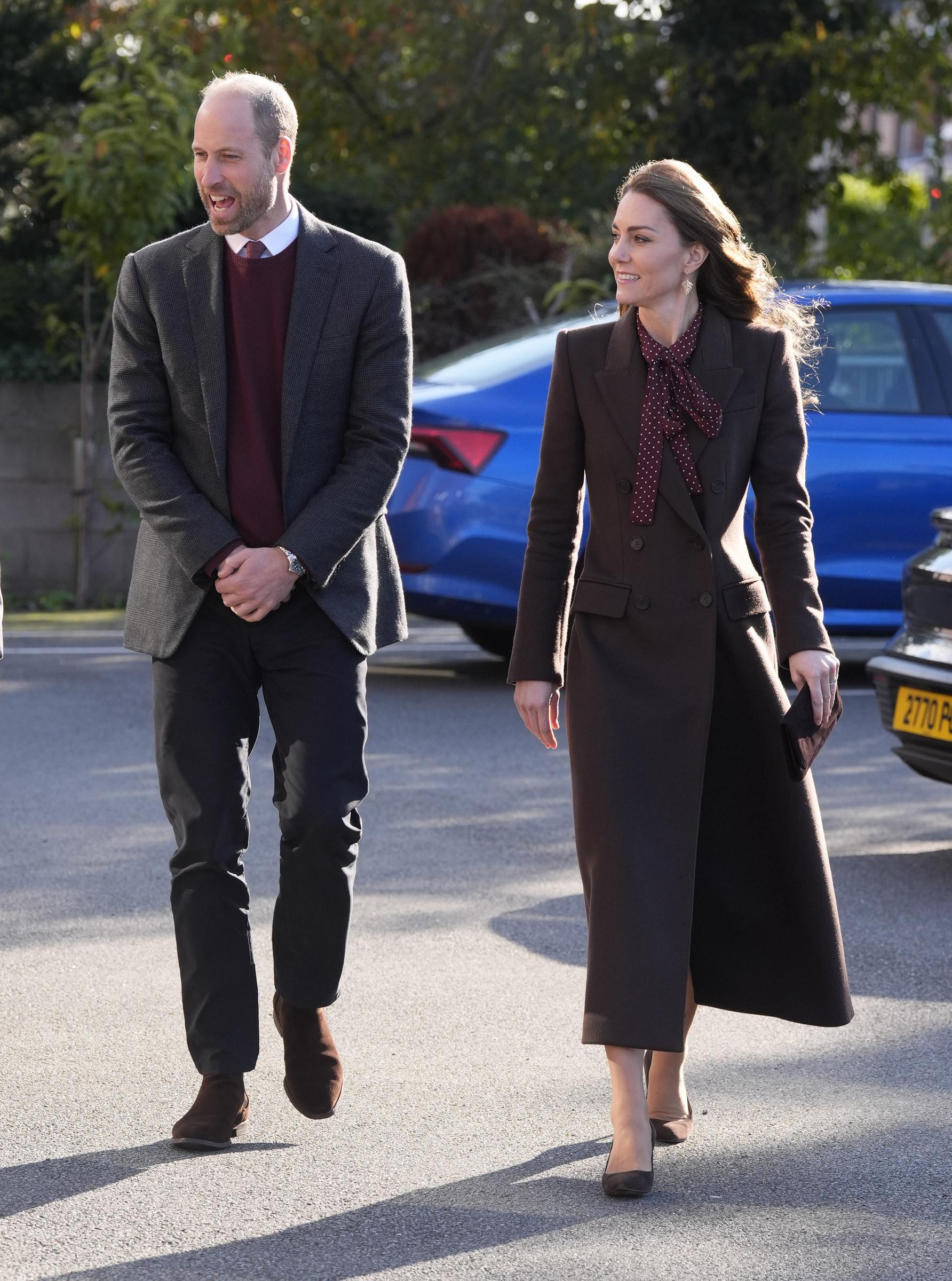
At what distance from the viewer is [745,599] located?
150 inches

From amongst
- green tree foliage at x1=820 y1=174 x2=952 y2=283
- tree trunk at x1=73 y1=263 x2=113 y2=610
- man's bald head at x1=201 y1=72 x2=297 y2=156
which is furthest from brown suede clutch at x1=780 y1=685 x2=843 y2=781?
green tree foliage at x1=820 y1=174 x2=952 y2=283

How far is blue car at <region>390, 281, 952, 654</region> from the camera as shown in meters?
8.99

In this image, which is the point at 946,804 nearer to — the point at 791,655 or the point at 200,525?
the point at 791,655

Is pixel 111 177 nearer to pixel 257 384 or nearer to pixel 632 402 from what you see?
pixel 257 384

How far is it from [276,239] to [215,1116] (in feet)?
5.54

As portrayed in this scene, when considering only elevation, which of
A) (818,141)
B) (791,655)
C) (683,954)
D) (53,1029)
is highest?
(818,141)

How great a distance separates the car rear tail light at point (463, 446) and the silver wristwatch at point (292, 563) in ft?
17.0

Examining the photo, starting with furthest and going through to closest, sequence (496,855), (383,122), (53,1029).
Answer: (383,122), (496,855), (53,1029)

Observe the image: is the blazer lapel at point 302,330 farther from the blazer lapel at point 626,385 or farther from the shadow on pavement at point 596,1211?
the shadow on pavement at point 596,1211

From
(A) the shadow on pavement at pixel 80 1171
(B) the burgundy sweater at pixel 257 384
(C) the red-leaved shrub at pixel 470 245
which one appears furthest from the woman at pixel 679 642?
(C) the red-leaved shrub at pixel 470 245

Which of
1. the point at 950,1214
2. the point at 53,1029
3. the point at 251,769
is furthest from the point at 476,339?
the point at 950,1214

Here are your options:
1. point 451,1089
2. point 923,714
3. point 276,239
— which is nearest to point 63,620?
point 923,714

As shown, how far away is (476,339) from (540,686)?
39.5 ft

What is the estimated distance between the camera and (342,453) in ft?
13.2
